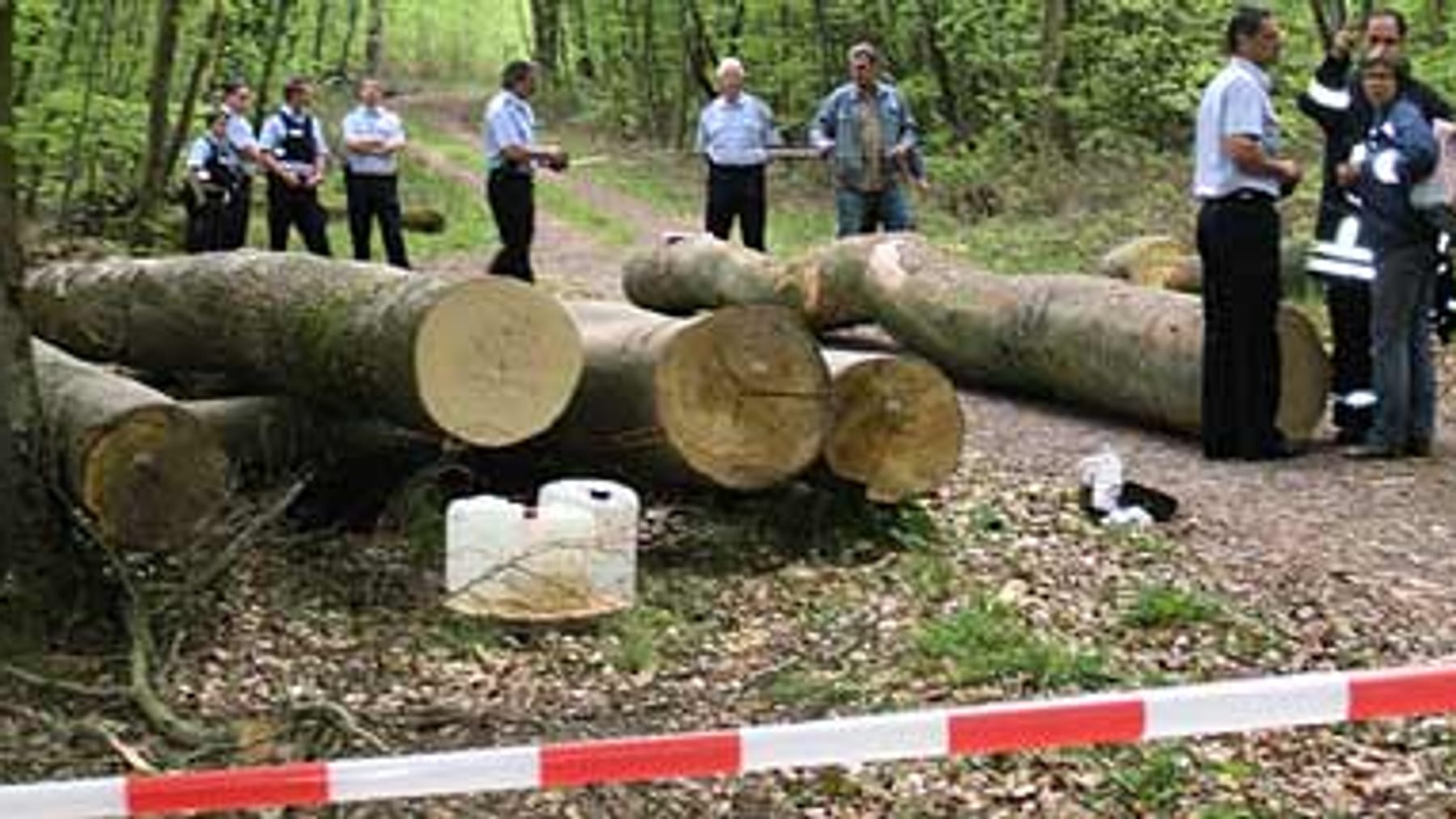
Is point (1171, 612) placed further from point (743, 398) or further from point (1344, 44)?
point (1344, 44)

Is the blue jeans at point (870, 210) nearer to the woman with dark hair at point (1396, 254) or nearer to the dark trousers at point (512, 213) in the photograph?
the dark trousers at point (512, 213)

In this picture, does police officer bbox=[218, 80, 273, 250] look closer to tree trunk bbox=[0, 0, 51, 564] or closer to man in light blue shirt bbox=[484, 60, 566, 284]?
man in light blue shirt bbox=[484, 60, 566, 284]

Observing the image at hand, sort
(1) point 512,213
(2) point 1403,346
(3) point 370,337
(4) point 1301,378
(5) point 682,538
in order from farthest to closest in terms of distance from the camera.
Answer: (1) point 512,213
(4) point 1301,378
(2) point 1403,346
(5) point 682,538
(3) point 370,337

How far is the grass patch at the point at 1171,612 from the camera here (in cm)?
641

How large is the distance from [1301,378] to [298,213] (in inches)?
330

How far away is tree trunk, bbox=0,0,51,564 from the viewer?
231 inches

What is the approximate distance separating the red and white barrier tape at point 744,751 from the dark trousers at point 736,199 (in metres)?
10.2

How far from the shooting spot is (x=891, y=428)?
7.33 m

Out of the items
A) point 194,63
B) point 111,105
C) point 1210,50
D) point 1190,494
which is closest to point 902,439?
point 1190,494

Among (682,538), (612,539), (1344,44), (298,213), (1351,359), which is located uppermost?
(1344,44)

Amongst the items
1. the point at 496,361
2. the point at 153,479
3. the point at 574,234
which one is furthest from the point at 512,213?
the point at 574,234

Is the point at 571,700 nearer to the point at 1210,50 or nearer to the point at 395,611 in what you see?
the point at 395,611

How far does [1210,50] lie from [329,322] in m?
18.1

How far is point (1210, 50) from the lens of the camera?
907 inches
